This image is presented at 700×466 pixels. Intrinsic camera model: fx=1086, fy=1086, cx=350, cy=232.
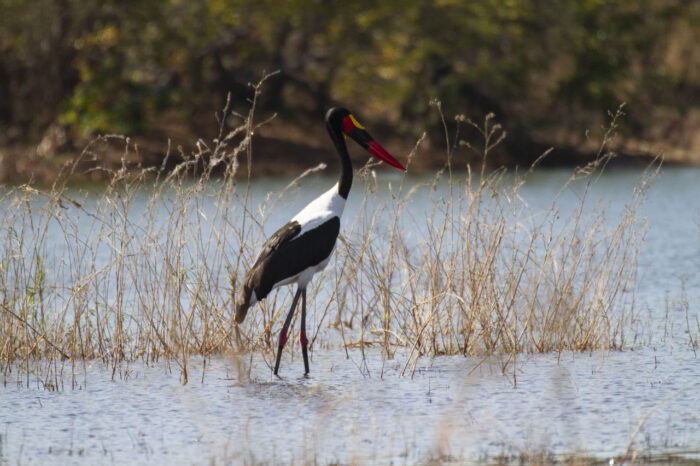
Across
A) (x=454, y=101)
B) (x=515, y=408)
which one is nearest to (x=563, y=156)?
(x=454, y=101)

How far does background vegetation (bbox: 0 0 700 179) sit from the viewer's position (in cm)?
2638

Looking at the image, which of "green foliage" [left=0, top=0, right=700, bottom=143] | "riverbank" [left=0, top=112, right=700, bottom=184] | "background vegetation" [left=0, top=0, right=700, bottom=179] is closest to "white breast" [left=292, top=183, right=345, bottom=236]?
"background vegetation" [left=0, top=0, right=700, bottom=179]

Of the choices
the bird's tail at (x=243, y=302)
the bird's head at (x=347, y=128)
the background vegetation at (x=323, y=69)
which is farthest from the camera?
the background vegetation at (x=323, y=69)

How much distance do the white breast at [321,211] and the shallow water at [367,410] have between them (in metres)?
1.03

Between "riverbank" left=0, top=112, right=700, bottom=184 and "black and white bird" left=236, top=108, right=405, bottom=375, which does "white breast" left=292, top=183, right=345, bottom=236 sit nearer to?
"black and white bird" left=236, top=108, right=405, bottom=375

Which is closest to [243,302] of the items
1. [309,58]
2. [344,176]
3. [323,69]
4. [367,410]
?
[344,176]

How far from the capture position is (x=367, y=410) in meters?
6.18

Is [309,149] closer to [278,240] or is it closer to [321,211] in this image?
[321,211]

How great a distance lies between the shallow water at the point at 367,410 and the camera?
5.32 meters

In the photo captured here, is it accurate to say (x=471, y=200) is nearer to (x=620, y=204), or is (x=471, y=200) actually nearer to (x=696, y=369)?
(x=696, y=369)

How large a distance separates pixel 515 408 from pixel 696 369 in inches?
61.9

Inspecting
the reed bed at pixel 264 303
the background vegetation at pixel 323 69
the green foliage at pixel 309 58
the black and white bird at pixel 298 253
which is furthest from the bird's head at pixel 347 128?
the green foliage at pixel 309 58

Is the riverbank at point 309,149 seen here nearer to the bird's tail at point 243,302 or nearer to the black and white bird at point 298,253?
the black and white bird at point 298,253

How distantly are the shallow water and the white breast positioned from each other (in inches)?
40.5
